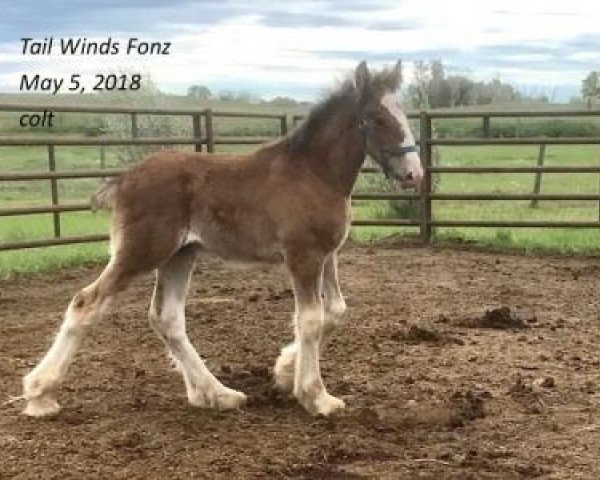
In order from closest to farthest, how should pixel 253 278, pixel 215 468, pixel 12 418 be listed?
pixel 215 468
pixel 12 418
pixel 253 278

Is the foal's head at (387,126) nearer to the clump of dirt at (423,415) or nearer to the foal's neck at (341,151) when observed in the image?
the foal's neck at (341,151)

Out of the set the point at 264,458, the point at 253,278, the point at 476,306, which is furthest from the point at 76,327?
the point at 253,278

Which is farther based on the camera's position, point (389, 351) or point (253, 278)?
point (253, 278)

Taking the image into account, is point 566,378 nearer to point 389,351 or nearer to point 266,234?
point 389,351

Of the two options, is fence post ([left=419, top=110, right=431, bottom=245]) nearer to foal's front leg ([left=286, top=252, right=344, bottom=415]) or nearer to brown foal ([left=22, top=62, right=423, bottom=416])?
brown foal ([left=22, top=62, right=423, bottom=416])

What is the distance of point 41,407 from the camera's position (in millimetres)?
5207

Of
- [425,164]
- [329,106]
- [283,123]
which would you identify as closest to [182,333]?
[329,106]

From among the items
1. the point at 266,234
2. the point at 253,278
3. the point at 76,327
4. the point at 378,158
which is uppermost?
the point at 378,158

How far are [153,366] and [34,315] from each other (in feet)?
7.54

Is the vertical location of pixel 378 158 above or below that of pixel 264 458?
above

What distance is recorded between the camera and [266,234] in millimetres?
5336

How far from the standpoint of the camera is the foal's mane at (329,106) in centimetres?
545

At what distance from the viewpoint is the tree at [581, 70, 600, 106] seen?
100.0 feet

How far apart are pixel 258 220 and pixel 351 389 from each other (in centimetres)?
124
